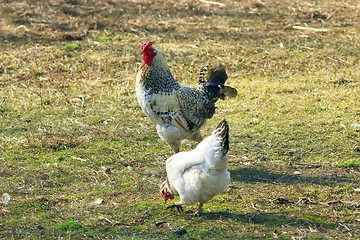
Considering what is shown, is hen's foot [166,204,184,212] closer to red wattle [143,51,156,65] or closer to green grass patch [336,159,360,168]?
red wattle [143,51,156,65]

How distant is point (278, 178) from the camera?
5957 mm

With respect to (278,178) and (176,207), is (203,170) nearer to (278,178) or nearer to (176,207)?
(176,207)

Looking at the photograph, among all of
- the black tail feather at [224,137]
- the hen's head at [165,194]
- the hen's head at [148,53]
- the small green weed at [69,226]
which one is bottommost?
the small green weed at [69,226]

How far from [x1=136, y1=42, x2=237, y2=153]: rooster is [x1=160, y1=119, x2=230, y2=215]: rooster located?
51.0 inches

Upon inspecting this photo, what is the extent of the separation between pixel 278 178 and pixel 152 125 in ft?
9.59

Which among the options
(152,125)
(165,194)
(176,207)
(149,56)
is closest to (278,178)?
(176,207)

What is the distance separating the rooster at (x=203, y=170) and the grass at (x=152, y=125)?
1.16 feet

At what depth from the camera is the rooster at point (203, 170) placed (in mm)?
4438

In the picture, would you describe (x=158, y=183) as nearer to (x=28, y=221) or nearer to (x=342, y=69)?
(x=28, y=221)

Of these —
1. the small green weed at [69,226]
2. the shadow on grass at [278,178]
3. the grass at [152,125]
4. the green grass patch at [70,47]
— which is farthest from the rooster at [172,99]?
the green grass patch at [70,47]

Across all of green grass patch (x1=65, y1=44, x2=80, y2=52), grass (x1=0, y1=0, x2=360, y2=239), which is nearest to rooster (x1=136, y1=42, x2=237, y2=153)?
grass (x1=0, y1=0, x2=360, y2=239)

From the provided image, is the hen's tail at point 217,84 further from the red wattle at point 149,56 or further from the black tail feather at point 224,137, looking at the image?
the black tail feather at point 224,137

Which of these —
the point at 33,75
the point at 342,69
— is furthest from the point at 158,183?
the point at 342,69

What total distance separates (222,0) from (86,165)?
11.2m
